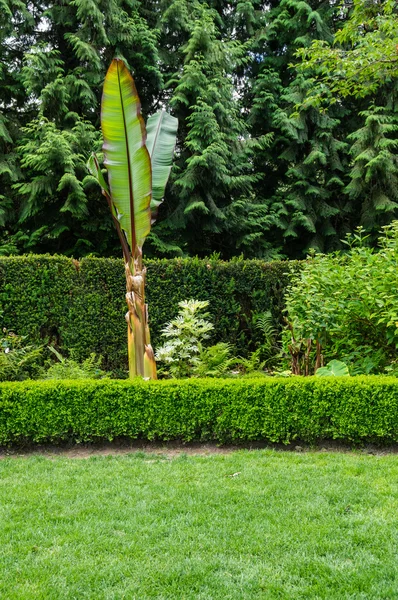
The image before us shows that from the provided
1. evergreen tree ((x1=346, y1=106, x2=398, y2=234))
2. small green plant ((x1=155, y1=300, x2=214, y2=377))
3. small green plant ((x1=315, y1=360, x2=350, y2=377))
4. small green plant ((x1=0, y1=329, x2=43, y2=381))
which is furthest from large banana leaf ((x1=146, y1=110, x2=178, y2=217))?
evergreen tree ((x1=346, y1=106, x2=398, y2=234))

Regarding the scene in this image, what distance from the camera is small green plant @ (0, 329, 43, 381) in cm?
564

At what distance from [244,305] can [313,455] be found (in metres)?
3.59

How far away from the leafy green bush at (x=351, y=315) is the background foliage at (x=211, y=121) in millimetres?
3589

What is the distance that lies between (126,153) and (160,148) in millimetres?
869

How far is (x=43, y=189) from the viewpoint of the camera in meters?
8.67

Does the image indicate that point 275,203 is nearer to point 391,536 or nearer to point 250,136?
point 250,136

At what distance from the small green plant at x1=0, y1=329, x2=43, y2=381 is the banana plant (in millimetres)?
1571

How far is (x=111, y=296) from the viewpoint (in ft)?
22.2

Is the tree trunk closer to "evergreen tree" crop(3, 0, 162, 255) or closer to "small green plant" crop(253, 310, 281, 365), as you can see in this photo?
"small green plant" crop(253, 310, 281, 365)

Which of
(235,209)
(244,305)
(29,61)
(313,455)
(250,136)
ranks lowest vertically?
(313,455)

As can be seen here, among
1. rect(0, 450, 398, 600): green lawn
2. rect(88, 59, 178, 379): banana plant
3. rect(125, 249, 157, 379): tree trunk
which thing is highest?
rect(88, 59, 178, 379): banana plant

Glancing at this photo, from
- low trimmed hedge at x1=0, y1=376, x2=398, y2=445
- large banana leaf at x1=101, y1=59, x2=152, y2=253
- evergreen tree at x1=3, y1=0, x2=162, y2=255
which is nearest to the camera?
low trimmed hedge at x1=0, y1=376, x2=398, y2=445

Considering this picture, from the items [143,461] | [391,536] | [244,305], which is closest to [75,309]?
[244,305]

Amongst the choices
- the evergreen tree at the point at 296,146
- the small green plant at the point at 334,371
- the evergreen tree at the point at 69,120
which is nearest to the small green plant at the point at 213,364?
the small green plant at the point at 334,371
